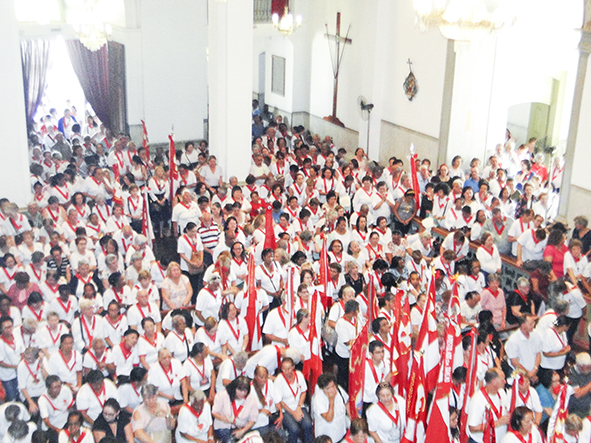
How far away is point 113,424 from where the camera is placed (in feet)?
21.8

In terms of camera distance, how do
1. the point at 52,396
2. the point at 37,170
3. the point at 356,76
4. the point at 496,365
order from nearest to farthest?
the point at 52,396
the point at 496,365
the point at 37,170
the point at 356,76

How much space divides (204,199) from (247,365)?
383cm

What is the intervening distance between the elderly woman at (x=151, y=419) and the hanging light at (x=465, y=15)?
4.58 m

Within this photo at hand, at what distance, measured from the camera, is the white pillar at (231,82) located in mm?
12836

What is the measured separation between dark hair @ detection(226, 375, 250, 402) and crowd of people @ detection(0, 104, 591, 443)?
1 cm

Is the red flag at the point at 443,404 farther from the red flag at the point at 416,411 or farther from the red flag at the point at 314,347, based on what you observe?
the red flag at the point at 314,347

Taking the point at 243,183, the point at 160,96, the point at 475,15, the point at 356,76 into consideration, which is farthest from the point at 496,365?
the point at 160,96

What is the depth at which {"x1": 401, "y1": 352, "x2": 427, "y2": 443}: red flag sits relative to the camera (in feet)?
21.6

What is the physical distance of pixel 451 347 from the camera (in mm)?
6281

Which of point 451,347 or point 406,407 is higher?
point 451,347

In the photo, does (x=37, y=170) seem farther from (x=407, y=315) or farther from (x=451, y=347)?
(x=451, y=347)

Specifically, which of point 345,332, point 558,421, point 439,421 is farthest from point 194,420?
point 558,421

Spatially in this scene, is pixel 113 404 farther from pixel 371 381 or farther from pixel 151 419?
pixel 371 381

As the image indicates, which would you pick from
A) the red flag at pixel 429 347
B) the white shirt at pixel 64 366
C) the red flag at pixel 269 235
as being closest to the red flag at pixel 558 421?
the red flag at pixel 429 347
